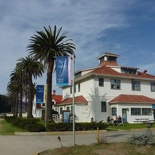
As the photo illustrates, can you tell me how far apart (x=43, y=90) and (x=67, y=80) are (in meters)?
14.3

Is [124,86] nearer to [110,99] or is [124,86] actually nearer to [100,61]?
[110,99]

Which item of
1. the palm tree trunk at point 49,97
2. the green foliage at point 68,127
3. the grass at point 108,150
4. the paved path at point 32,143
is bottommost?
the paved path at point 32,143

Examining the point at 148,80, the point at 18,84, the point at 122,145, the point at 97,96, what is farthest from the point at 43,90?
the point at 18,84

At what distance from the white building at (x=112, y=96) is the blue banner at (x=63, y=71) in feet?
84.5

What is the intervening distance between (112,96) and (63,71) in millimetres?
28607

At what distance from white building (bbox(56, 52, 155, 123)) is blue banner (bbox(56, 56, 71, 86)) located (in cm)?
2574

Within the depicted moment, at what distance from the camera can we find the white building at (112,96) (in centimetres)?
4112

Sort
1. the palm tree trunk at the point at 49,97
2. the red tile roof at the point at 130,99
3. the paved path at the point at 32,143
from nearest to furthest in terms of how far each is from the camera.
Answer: the paved path at the point at 32,143 < the palm tree trunk at the point at 49,97 < the red tile roof at the point at 130,99


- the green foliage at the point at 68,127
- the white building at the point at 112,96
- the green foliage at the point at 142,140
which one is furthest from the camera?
the white building at the point at 112,96

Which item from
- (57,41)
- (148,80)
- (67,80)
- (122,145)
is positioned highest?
(57,41)

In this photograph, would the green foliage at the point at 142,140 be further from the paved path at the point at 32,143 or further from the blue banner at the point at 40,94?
the blue banner at the point at 40,94

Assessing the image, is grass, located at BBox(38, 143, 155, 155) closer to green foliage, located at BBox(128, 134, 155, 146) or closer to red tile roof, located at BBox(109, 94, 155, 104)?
green foliage, located at BBox(128, 134, 155, 146)

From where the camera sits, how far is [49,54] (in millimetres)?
34594

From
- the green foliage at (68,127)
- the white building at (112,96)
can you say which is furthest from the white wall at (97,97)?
the green foliage at (68,127)
